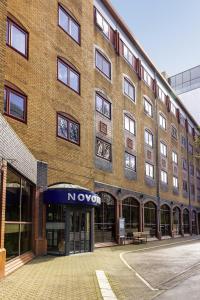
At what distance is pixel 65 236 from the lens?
20.2 metres

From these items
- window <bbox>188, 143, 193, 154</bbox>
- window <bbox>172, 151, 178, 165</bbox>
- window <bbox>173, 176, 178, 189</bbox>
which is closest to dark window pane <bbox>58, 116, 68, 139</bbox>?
window <bbox>173, 176, 178, 189</bbox>

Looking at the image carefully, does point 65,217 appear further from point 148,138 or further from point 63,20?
point 148,138

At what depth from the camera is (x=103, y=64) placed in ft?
99.9

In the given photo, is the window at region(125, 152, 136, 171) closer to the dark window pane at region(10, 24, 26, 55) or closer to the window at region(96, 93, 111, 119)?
the window at region(96, 93, 111, 119)

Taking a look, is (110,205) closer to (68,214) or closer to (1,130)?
(68,214)

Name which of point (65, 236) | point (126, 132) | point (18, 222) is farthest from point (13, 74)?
point (126, 132)

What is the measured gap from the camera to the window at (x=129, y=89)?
34688mm

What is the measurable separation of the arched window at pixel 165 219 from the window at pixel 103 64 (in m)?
17.6

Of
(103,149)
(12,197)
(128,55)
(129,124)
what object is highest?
(128,55)

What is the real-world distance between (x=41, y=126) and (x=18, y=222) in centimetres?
595

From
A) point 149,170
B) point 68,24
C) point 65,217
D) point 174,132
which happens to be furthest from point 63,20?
point 174,132

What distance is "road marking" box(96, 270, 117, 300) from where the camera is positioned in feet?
34.4

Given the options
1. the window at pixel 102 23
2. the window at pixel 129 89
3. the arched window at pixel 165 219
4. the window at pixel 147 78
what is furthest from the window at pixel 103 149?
the arched window at pixel 165 219

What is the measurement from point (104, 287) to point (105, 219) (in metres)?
17.3
